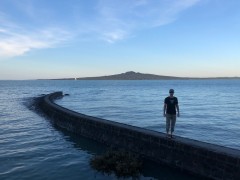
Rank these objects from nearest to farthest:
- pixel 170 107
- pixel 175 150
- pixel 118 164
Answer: pixel 118 164
pixel 175 150
pixel 170 107

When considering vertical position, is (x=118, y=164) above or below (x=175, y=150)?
below

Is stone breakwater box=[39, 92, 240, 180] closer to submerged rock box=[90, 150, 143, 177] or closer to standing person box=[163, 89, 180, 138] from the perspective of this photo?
standing person box=[163, 89, 180, 138]

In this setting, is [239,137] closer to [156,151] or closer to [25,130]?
[156,151]

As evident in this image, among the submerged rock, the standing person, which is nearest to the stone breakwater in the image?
the standing person

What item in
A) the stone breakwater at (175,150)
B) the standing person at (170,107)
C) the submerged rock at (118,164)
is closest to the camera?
the stone breakwater at (175,150)

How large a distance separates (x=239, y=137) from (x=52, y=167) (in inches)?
522

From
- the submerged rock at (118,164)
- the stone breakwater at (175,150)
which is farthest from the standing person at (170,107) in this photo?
the submerged rock at (118,164)

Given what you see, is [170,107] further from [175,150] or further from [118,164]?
[118,164]

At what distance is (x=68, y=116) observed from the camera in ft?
86.0

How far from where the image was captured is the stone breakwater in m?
12.2

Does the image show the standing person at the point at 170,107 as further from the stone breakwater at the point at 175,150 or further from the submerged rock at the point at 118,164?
the submerged rock at the point at 118,164

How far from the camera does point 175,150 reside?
14242 millimetres

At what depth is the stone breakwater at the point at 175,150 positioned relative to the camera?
Answer: 481 inches

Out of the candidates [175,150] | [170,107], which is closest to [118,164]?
[175,150]
